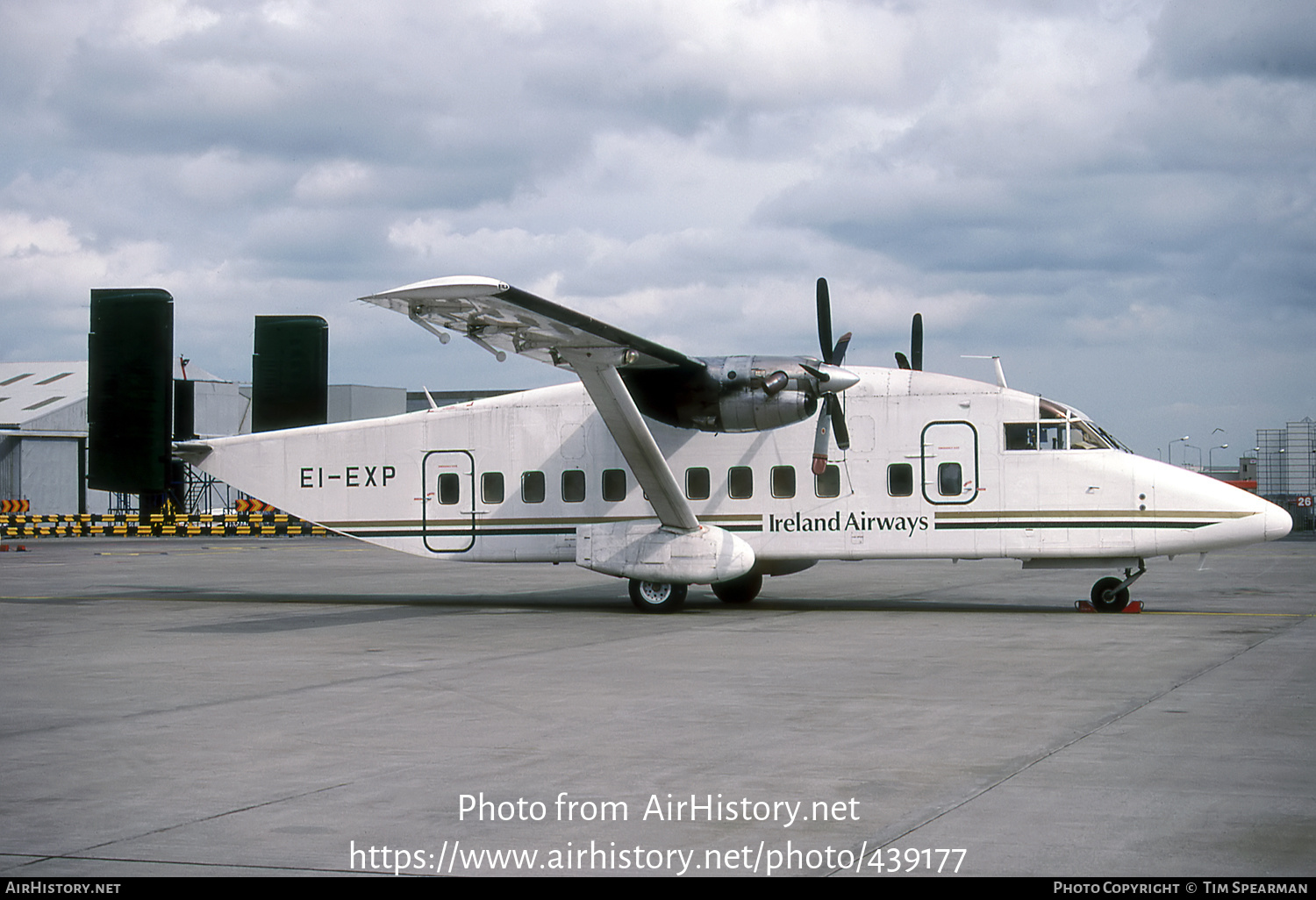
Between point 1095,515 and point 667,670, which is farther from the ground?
point 1095,515

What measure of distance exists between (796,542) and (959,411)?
11.2ft

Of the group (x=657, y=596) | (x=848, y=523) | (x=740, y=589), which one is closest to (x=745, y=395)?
(x=848, y=523)

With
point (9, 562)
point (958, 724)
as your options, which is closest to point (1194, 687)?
point (958, 724)

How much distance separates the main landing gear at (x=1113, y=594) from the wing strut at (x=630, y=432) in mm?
6467

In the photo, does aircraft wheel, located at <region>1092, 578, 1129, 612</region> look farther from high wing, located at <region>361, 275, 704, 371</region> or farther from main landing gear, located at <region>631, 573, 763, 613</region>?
high wing, located at <region>361, 275, 704, 371</region>

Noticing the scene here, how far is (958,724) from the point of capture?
9.71 metres

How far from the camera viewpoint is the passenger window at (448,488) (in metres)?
22.5

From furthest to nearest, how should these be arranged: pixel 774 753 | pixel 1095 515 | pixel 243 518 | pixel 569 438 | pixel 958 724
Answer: pixel 243 518 < pixel 569 438 < pixel 1095 515 < pixel 958 724 < pixel 774 753

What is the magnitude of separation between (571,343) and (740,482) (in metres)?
4.26

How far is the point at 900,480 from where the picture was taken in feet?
66.1

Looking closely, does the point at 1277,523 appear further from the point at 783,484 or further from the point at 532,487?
the point at 532,487

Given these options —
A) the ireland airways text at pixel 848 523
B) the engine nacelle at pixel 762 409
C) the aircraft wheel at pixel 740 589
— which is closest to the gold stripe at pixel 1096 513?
the ireland airways text at pixel 848 523

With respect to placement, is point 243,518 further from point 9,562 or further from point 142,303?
point 142,303

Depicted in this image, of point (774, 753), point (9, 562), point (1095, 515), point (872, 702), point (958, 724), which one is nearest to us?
point (774, 753)
